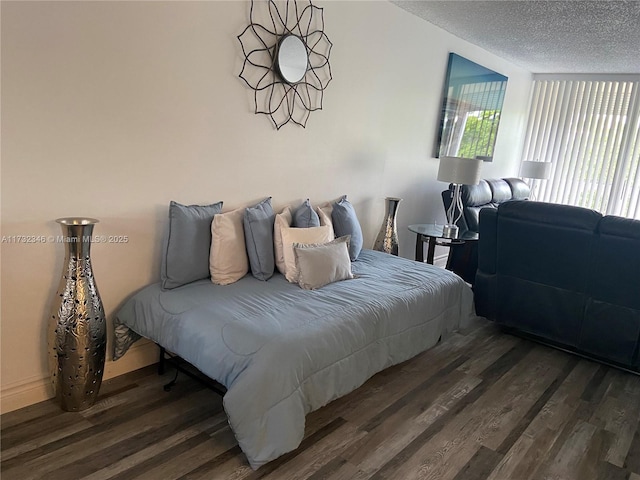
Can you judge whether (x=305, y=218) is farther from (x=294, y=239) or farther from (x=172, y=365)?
(x=172, y=365)

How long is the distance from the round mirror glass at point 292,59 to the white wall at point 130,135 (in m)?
0.28

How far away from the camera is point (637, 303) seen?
2.87 m

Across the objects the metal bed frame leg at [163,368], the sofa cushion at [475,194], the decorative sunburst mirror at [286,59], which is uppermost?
the decorative sunburst mirror at [286,59]

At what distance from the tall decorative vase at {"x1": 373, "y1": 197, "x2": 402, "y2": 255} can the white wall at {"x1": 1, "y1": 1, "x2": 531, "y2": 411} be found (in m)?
0.53

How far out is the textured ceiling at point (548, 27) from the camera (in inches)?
135

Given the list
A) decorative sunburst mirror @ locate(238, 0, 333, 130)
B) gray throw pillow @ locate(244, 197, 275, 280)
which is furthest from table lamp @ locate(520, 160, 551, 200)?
gray throw pillow @ locate(244, 197, 275, 280)

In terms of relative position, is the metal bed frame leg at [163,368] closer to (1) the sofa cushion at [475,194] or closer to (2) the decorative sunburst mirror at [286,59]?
(2) the decorative sunburst mirror at [286,59]

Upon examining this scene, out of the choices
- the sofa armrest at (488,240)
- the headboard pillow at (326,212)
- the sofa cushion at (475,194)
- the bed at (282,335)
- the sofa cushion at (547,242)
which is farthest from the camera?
the sofa cushion at (475,194)

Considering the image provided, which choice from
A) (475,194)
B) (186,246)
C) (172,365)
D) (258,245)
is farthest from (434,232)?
(172,365)

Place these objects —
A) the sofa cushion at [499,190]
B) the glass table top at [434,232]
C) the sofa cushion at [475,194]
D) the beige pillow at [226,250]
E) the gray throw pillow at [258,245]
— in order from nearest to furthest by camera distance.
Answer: the beige pillow at [226,250]
the gray throw pillow at [258,245]
the glass table top at [434,232]
the sofa cushion at [475,194]
the sofa cushion at [499,190]

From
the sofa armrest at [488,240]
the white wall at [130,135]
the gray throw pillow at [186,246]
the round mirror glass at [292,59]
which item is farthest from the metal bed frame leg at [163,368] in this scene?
the sofa armrest at [488,240]

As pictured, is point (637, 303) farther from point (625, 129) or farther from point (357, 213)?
point (625, 129)

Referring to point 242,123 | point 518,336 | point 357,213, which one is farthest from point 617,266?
point 242,123

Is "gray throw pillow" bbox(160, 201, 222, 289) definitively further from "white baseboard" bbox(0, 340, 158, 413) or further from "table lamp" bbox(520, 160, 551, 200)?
"table lamp" bbox(520, 160, 551, 200)
